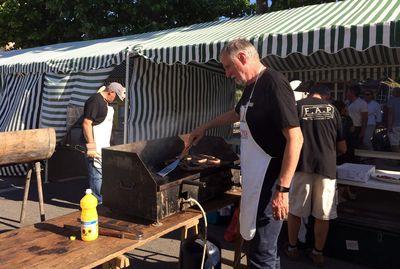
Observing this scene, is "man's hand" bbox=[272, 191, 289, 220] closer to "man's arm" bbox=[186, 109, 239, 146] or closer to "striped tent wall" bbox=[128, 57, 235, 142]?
"man's arm" bbox=[186, 109, 239, 146]

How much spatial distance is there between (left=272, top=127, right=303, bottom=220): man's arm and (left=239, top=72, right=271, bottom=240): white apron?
129 mm

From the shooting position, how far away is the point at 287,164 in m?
2.26

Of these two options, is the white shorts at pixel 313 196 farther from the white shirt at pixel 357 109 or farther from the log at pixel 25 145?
the white shirt at pixel 357 109

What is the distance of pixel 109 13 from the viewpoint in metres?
14.0

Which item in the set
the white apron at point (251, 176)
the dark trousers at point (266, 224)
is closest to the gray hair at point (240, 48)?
the white apron at point (251, 176)

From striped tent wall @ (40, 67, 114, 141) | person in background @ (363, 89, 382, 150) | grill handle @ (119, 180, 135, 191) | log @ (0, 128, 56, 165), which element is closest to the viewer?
grill handle @ (119, 180, 135, 191)

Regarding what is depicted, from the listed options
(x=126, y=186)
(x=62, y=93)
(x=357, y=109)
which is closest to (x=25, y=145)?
(x=126, y=186)

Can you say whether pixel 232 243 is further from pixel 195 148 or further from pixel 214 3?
pixel 214 3

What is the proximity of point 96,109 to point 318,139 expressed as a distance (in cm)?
261

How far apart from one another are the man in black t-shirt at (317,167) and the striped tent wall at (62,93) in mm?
3949

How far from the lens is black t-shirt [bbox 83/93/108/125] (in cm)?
469

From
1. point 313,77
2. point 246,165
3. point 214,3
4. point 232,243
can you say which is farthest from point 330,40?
point 214,3

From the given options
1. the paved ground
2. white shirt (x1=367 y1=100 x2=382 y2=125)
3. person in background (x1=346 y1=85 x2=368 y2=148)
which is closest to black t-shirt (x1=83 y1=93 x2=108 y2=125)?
the paved ground

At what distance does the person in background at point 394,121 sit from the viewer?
935 cm
